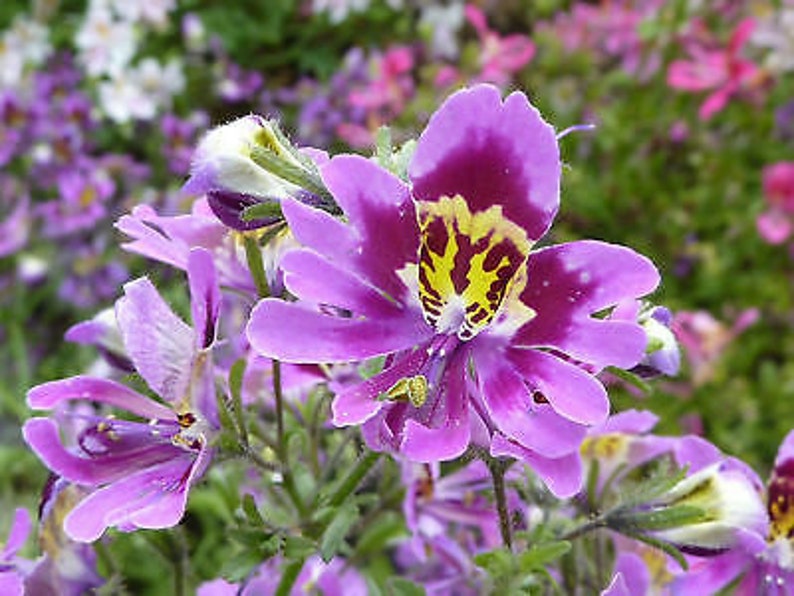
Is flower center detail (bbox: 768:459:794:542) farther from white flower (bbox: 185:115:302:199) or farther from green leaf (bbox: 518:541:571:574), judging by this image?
white flower (bbox: 185:115:302:199)

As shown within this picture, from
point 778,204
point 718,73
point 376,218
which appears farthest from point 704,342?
point 376,218

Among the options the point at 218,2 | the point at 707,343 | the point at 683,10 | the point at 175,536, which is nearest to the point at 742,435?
the point at 707,343

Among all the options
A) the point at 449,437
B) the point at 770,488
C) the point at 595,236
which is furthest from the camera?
the point at 595,236

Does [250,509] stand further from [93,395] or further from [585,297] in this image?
[585,297]

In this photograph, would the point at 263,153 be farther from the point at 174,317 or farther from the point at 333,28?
the point at 333,28

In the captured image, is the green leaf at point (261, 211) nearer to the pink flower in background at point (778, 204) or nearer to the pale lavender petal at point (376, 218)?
the pale lavender petal at point (376, 218)

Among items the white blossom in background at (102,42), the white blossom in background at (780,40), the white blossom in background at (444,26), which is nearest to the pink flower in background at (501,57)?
the white blossom in background at (444,26)
